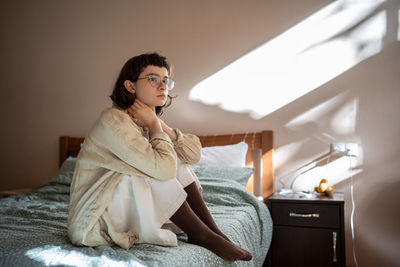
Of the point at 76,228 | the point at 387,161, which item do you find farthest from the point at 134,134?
the point at 387,161

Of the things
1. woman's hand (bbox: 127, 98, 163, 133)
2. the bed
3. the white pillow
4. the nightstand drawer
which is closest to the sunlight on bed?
the bed

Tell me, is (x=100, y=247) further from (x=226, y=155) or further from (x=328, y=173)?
(x=328, y=173)

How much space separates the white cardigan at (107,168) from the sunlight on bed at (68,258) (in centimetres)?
10

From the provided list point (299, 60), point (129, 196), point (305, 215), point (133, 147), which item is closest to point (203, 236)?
point (129, 196)

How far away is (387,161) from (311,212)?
2.19ft

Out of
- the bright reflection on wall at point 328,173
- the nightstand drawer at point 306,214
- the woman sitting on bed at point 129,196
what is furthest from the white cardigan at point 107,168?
the bright reflection on wall at point 328,173

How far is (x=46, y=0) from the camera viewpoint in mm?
3527

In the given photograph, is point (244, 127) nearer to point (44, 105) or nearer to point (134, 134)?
point (134, 134)

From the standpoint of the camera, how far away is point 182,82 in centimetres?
293

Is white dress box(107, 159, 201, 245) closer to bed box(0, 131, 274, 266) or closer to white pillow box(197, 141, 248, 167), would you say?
bed box(0, 131, 274, 266)

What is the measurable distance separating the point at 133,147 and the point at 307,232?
1.36 metres

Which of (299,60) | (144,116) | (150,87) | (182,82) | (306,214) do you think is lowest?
(306,214)

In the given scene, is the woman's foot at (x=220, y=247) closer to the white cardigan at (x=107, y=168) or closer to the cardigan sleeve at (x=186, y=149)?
the white cardigan at (x=107, y=168)

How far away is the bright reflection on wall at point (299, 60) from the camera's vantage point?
2451 mm
